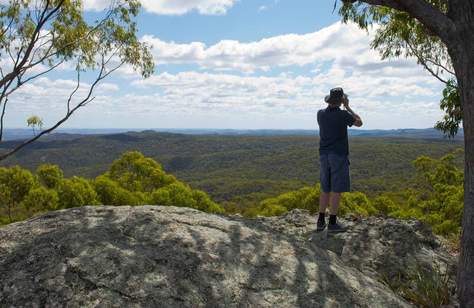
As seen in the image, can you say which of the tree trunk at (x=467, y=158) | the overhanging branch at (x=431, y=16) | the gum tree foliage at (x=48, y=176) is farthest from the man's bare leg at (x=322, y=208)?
the gum tree foliage at (x=48, y=176)

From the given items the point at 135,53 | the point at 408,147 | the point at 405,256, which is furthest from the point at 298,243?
the point at 408,147

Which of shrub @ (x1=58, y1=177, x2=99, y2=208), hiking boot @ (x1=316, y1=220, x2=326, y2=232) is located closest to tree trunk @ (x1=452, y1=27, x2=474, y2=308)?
hiking boot @ (x1=316, y1=220, x2=326, y2=232)

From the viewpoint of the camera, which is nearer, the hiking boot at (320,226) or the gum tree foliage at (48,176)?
the hiking boot at (320,226)

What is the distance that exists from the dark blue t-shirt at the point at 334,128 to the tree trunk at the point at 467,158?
2112mm

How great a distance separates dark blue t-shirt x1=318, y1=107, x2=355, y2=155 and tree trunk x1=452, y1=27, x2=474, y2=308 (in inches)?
83.1

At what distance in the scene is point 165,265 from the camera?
16.9 ft

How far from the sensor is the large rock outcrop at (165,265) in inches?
183

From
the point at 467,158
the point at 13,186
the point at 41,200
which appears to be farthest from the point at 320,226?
the point at 13,186

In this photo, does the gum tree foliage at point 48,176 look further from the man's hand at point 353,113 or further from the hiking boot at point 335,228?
the man's hand at point 353,113

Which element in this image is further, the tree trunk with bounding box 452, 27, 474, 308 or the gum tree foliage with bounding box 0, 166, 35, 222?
the gum tree foliage with bounding box 0, 166, 35, 222

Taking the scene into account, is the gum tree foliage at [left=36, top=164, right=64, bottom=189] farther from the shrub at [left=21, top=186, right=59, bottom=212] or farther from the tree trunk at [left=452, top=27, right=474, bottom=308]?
the tree trunk at [left=452, top=27, right=474, bottom=308]

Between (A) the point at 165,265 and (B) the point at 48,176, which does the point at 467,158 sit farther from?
(B) the point at 48,176

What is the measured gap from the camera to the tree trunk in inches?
242

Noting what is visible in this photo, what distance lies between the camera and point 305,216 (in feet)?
33.9
